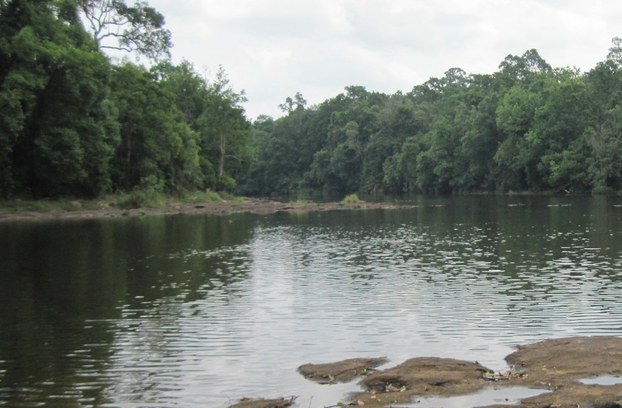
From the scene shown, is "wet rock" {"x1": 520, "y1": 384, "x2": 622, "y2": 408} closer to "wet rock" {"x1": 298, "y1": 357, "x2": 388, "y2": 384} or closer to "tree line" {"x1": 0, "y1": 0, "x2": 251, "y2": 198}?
"wet rock" {"x1": 298, "y1": 357, "x2": 388, "y2": 384}

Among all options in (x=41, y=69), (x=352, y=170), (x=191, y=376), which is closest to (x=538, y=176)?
(x=352, y=170)

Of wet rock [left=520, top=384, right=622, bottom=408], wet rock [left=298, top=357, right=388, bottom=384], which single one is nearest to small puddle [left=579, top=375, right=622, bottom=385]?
wet rock [left=520, top=384, right=622, bottom=408]

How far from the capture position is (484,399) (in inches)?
441

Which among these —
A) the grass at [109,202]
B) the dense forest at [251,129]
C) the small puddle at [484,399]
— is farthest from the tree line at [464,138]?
the small puddle at [484,399]

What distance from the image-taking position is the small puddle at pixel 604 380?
11.6 metres

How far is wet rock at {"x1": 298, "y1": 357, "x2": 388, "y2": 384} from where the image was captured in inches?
504

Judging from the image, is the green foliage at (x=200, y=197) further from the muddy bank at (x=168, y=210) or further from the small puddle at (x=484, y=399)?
the small puddle at (x=484, y=399)

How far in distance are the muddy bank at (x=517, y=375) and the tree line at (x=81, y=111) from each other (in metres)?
48.3

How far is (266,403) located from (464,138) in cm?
11560

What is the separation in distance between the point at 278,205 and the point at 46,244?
48057 millimetres

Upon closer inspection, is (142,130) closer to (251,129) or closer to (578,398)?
(251,129)

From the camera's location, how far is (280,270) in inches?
1105

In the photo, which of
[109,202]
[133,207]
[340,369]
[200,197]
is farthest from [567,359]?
[200,197]

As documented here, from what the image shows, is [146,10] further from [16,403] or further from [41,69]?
[16,403]
